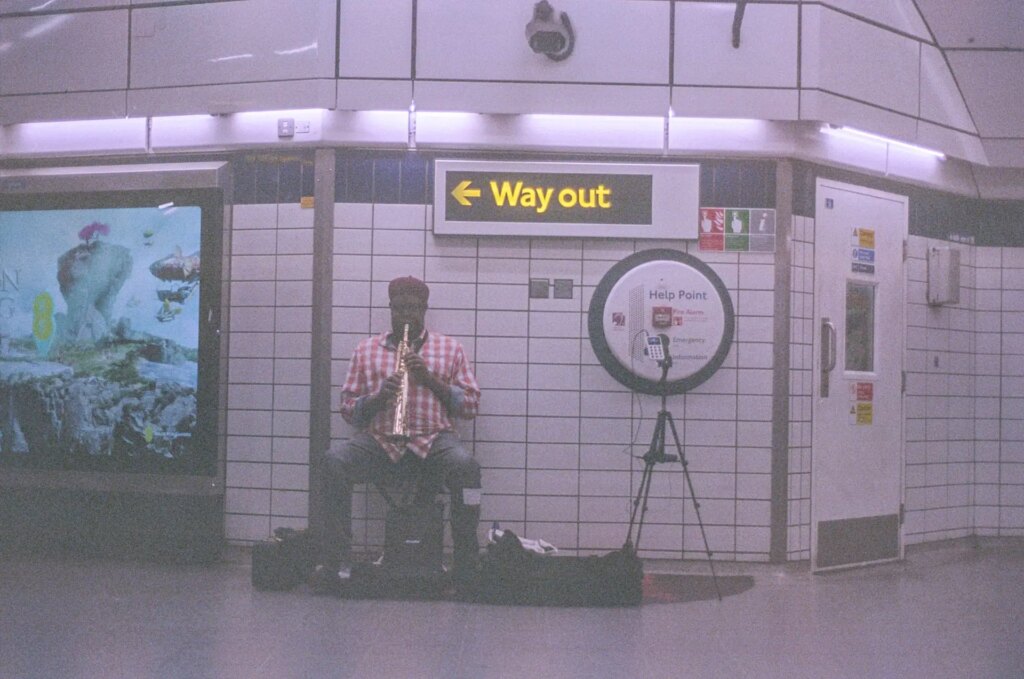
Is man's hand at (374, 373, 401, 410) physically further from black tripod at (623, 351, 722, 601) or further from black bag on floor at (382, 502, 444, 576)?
black tripod at (623, 351, 722, 601)

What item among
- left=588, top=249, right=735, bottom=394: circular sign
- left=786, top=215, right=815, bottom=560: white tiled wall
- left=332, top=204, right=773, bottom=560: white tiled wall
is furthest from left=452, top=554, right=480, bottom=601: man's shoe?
left=786, top=215, right=815, bottom=560: white tiled wall

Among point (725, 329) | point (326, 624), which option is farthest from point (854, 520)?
point (326, 624)

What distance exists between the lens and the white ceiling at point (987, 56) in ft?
26.6

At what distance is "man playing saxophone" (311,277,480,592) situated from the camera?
21.7ft

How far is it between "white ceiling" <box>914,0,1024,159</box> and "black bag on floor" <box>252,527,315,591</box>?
5377mm

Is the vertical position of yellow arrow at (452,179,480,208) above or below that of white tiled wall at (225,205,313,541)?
above

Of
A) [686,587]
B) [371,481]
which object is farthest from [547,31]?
[686,587]

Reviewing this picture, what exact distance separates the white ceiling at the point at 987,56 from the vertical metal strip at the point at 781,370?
69.4 inches

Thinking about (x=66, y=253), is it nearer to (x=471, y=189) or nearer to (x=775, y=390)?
(x=471, y=189)

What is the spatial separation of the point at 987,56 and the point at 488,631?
5.49 meters

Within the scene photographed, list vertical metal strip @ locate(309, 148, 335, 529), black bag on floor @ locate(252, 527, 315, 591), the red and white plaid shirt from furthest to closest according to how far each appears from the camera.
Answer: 1. vertical metal strip @ locate(309, 148, 335, 529)
2. the red and white plaid shirt
3. black bag on floor @ locate(252, 527, 315, 591)

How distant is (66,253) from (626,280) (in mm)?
3667

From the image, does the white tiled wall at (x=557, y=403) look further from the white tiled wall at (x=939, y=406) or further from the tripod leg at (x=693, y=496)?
the white tiled wall at (x=939, y=406)

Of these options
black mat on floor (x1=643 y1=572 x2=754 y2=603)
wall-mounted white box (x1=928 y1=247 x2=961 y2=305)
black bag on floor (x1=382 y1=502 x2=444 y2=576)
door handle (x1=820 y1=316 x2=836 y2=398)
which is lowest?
black mat on floor (x1=643 y1=572 x2=754 y2=603)
